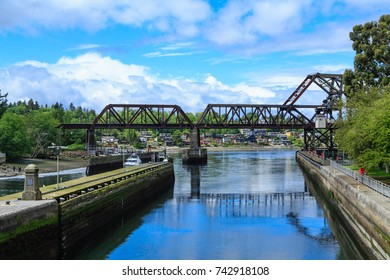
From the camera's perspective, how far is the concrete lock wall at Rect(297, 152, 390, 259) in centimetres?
2990

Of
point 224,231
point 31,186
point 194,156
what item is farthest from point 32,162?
point 31,186

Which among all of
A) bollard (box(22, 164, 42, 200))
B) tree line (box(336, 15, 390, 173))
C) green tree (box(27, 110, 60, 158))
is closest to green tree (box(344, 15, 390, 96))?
Result: tree line (box(336, 15, 390, 173))

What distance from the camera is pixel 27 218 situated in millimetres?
27656

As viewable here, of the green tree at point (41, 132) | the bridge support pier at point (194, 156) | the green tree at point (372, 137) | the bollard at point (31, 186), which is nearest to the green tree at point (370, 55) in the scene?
the green tree at point (372, 137)

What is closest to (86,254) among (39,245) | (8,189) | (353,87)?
(39,245)

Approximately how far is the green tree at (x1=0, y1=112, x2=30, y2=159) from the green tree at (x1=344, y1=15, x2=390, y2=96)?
71408mm

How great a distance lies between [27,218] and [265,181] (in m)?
63.4

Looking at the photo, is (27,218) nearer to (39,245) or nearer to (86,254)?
(39,245)

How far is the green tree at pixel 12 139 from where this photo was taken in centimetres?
11031

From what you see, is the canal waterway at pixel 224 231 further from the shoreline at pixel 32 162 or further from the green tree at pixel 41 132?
the green tree at pixel 41 132

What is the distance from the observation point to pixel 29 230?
27.7 metres

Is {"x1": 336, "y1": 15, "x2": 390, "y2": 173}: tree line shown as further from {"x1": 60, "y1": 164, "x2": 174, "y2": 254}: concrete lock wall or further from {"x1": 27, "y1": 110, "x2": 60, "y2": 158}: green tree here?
{"x1": 27, "y1": 110, "x2": 60, "y2": 158}: green tree

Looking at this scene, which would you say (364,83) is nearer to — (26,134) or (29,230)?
(29,230)

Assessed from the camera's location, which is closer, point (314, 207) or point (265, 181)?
point (314, 207)
